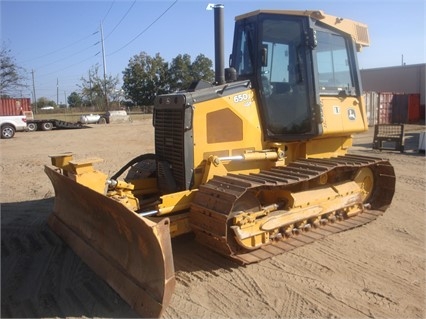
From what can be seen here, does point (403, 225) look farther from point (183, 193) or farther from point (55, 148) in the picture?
point (55, 148)

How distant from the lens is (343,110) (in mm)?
5812

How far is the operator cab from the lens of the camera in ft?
17.0

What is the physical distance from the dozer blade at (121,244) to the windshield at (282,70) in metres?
2.42

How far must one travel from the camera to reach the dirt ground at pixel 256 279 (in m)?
3.58

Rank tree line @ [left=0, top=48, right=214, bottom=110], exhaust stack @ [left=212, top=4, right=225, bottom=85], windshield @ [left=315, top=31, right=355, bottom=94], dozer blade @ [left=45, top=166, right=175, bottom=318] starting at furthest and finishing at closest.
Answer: tree line @ [left=0, top=48, right=214, bottom=110]
windshield @ [left=315, top=31, right=355, bottom=94]
exhaust stack @ [left=212, top=4, right=225, bottom=85]
dozer blade @ [left=45, top=166, right=175, bottom=318]

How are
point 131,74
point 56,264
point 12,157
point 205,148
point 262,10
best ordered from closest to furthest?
1. point 56,264
2. point 205,148
3. point 262,10
4. point 12,157
5. point 131,74

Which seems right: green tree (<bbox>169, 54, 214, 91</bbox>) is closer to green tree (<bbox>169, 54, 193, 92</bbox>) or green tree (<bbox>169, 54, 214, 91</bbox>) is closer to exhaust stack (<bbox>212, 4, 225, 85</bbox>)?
green tree (<bbox>169, 54, 193, 92</bbox>)

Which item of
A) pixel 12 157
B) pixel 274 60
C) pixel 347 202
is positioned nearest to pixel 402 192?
pixel 347 202

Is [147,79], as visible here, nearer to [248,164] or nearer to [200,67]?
[200,67]

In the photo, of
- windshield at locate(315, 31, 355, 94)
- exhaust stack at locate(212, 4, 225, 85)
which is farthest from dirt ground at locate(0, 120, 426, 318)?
exhaust stack at locate(212, 4, 225, 85)

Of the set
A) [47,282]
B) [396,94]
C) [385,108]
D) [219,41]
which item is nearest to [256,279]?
[47,282]

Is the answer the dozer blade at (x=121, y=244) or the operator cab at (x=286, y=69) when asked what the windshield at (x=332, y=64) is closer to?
the operator cab at (x=286, y=69)

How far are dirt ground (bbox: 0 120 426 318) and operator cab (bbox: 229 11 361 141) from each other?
1.60 meters

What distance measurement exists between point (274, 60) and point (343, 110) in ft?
4.50
